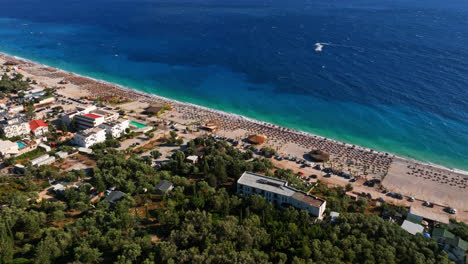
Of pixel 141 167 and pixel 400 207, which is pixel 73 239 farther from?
pixel 400 207

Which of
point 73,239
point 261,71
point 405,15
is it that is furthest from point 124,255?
point 405,15

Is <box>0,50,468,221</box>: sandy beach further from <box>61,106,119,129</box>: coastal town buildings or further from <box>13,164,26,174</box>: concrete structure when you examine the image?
<box>13,164,26,174</box>: concrete structure

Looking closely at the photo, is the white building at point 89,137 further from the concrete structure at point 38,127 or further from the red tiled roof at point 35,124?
the red tiled roof at point 35,124

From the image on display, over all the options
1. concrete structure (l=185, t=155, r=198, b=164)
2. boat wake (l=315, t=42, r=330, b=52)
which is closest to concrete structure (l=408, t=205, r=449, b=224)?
concrete structure (l=185, t=155, r=198, b=164)

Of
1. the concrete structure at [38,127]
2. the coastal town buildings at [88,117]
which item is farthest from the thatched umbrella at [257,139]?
the concrete structure at [38,127]

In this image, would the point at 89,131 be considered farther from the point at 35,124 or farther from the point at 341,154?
the point at 341,154

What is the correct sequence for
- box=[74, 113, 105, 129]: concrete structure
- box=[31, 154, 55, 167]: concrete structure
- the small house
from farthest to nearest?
box=[74, 113, 105, 129]: concrete structure → box=[31, 154, 55, 167]: concrete structure → the small house
